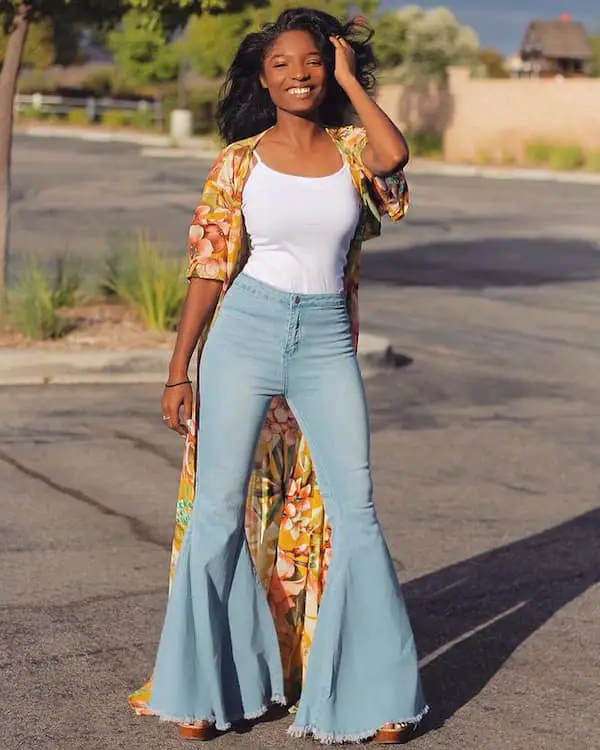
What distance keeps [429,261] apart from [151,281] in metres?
7.70

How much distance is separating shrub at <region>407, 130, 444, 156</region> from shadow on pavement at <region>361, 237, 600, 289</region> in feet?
98.8

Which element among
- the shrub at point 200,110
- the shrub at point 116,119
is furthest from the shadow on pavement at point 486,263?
the shrub at point 116,119

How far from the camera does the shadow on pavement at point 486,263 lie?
17.8 m

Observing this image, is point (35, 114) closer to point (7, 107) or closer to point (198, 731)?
point (7, 107)

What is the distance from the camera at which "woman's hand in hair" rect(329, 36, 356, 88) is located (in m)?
4.61

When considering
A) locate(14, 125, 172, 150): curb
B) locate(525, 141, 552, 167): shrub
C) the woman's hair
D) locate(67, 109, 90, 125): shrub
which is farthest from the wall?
the woman's hair

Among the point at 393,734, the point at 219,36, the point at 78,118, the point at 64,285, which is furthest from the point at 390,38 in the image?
the point at 393,734

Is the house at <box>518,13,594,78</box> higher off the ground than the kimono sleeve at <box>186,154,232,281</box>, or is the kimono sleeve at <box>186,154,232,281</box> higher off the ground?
the kimono sleeve at <box>186,154,232,281</box>

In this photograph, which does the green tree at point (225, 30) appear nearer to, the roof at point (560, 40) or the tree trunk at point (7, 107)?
the tree trunk at point (7, 107)

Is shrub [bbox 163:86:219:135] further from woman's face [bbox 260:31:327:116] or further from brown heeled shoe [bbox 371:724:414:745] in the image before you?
brown heeled shoe [bbox 371:724:414:745]

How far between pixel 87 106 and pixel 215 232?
7241cm

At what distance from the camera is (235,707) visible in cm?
481

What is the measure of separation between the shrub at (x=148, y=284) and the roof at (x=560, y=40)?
96.7 metres

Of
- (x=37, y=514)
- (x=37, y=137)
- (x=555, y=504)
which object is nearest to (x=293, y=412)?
(x=37, y=514)
